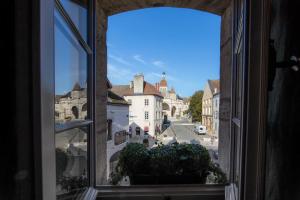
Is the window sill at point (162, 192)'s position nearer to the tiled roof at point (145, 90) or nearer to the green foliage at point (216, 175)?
the green foliage at point (216, 175)

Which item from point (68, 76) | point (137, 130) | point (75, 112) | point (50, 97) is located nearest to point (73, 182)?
point (75, 112)

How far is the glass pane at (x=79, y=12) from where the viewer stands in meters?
→ 1.00

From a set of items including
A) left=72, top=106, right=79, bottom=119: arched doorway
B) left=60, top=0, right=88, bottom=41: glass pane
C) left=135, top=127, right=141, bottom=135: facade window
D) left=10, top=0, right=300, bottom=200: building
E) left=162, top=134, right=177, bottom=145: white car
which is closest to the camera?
left=10, top=0, right=300, bottom=200: building

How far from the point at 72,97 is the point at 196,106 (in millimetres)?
1120

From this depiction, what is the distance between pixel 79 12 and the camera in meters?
1.25

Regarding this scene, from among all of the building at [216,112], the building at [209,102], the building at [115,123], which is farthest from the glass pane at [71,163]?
the building at [216,112]

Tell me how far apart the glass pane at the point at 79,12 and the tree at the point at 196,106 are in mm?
986

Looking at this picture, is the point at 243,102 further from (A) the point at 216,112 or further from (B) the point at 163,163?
(A) the point at 216,112

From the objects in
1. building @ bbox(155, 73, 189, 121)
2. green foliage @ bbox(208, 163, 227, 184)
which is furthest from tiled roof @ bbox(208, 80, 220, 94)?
green foliage @ bbox(208, 163, 227, 184)

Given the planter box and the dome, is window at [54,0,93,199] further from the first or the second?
the dome

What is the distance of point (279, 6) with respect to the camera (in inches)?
31.5

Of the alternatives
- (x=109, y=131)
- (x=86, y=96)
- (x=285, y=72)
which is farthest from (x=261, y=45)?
(x=109, y=131)

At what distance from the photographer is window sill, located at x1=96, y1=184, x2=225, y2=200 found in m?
1.50

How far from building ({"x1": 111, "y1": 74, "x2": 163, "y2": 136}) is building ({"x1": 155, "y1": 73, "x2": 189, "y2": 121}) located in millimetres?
47
